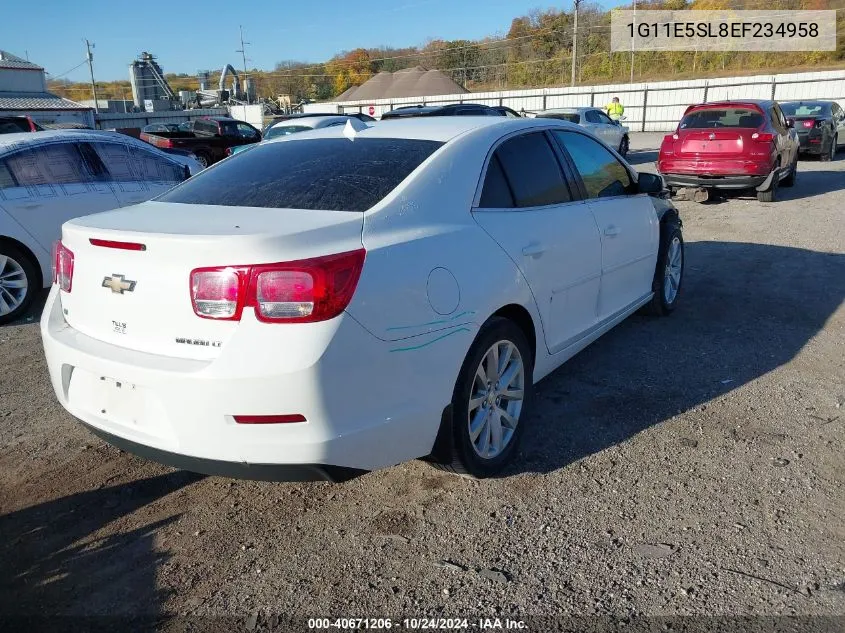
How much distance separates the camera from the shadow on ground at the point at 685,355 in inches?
150

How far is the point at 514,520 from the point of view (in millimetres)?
2980

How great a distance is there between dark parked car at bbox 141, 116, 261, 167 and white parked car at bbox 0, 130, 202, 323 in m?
12.9

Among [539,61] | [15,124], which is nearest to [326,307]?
[15,124]

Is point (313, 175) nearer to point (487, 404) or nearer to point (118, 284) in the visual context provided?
point (118, 284)

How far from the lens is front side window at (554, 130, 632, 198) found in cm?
430

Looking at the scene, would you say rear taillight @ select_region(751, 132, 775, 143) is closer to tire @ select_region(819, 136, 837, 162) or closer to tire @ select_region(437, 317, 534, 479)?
tire @ select_region(819, 136, 837, 162)

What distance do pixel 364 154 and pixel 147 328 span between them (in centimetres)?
139

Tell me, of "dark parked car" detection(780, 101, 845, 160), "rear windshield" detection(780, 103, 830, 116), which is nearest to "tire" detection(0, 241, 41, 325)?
"dark parked car" detection(780, 101, 845, 160)

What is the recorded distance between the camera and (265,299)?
2414 millimetres

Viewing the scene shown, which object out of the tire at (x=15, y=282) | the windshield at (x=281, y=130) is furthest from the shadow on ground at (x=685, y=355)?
the windshield at (x=281, y=130)

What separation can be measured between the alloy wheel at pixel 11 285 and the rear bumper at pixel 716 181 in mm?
9687

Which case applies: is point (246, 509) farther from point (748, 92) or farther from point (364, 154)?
point (748, 92)

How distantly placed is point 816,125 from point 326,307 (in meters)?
18.1

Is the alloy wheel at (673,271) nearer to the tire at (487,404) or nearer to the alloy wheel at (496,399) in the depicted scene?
the tire at (487,404)
